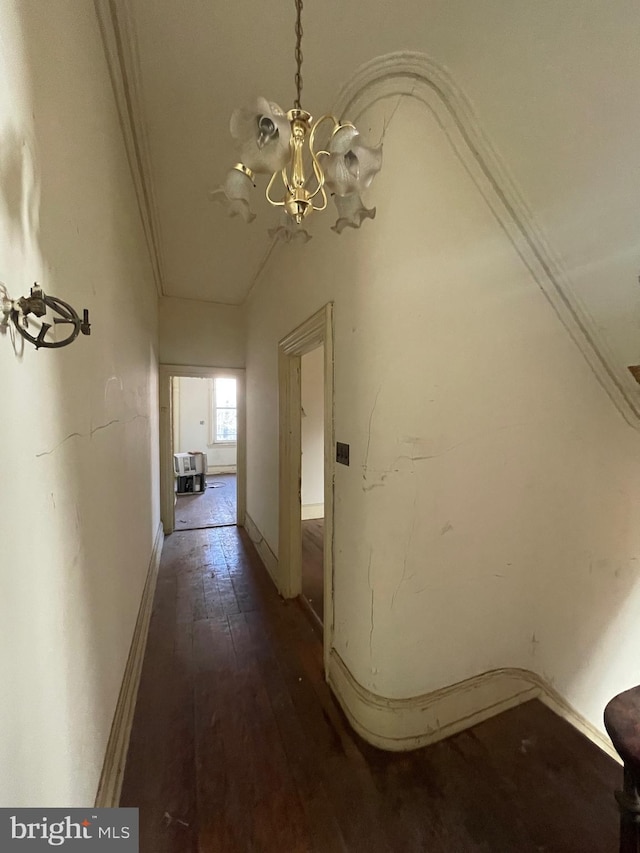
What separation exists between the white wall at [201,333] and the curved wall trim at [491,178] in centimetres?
287

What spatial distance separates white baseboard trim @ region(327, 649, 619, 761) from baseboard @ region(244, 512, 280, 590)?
119 cm

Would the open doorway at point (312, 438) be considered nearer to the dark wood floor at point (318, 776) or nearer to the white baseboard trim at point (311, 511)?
the white baseboard trim at point (311, 511)

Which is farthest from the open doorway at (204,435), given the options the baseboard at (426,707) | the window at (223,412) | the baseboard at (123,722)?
the baseboard at (426,707)

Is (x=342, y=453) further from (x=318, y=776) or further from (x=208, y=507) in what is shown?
(x=208, y=507)

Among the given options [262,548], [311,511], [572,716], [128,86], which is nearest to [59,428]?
[128,86]

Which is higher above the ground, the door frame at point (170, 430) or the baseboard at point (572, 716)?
the door frame at point (170, 430)

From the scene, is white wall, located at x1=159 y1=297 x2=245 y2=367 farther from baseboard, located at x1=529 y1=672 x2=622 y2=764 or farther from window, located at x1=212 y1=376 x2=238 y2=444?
window, located at x1=212 y1=376 x2=238 y2=444

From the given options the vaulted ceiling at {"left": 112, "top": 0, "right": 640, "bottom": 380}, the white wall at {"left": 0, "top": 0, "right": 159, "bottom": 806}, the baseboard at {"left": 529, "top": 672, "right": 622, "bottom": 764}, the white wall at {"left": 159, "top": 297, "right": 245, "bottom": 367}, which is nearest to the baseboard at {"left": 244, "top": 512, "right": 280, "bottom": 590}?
the white wall at {"left": 0, "top": 0, "right": 159, "bottom": 806}

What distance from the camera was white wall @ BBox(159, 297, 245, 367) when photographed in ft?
12.7

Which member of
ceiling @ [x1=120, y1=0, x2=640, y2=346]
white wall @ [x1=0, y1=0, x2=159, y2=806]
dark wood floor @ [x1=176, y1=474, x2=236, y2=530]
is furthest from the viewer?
dark wood floor @ [x1=176, y1=474, x2=236, y2=530]

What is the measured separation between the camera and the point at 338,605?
1.73 metres

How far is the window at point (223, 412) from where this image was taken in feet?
27.2

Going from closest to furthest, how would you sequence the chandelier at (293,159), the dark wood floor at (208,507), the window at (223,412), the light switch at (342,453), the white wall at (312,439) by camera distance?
the chandelier at (293,159), the light switch at (342,453), the dark wood floor at (208,507), the white wall at (312,439), the window at (223,412)

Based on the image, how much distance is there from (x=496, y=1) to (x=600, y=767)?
2948mm
